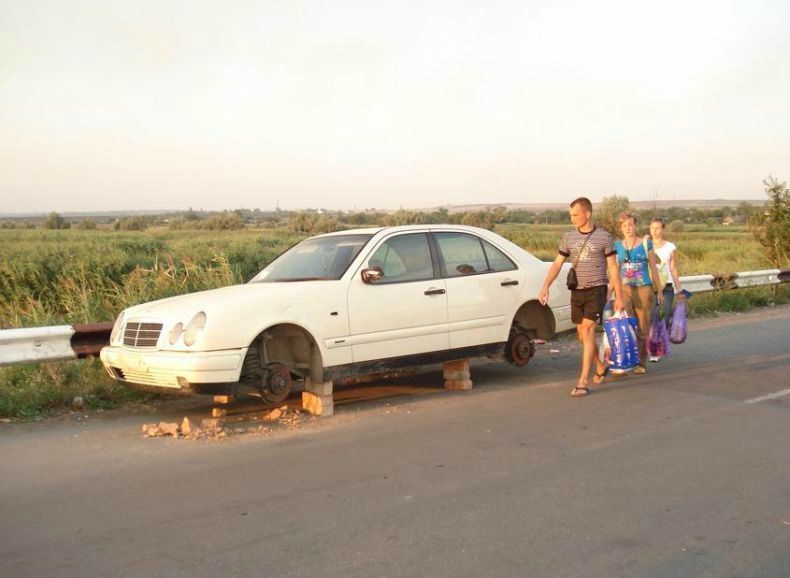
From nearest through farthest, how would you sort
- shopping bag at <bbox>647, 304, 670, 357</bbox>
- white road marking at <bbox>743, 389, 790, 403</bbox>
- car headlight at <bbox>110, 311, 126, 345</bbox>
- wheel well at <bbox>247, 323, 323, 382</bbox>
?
wheel well at <bbox>247, 323, 323, 382</bbox> → car headlight at <bbox>110, 311, 126, 345</bbox> → white road marking at <bbox>743, 389, 790, 403</bbox> → shopping bag at <bbox>647, 304, 670, 357</bbox>

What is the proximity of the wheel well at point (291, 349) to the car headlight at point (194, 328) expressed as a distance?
0.51m

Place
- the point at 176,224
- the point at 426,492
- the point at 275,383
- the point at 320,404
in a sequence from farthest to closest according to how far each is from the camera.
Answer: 1. the point at 176,224
2. the point at 320,404
3. the point at 275,383
4. the point at 426,492

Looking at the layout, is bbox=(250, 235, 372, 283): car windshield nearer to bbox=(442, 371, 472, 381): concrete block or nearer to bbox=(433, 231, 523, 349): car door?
bbox=(433, 231, 523, 349): car door

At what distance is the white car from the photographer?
6762 mm

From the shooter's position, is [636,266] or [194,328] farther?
[636,266]

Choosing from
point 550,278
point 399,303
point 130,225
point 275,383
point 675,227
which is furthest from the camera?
point 130,225

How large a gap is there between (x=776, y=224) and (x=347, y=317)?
19.1 m

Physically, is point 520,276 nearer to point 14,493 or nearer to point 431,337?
point 431,337

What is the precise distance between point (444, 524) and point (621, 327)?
472cm

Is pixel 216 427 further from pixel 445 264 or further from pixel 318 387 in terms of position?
pixel 445 264

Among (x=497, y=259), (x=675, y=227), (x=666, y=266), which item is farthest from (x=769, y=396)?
(x=675, y=227)

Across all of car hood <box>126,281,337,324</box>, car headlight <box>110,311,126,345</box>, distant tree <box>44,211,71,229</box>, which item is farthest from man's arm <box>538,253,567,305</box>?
distant tree <box>44,211,71,229</box>

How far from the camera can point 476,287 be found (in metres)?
8.38

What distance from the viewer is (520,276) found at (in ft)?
28.9
